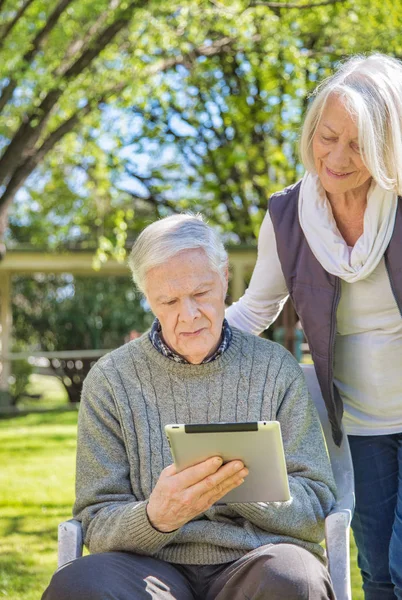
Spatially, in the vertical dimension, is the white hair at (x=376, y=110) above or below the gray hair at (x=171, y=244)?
above

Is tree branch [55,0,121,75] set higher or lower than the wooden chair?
higher

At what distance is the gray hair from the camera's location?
260 centimetres

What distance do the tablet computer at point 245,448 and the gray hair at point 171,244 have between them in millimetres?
619

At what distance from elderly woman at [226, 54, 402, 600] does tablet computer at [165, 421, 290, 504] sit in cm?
56

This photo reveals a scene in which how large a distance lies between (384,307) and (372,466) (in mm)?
517

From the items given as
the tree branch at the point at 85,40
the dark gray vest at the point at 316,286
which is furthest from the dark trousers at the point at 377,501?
the tree branch at the point at 85,40

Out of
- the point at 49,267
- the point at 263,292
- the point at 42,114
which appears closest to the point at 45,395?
the point at 49,267

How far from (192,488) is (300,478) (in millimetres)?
452

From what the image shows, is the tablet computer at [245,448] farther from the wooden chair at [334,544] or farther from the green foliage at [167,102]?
the green foliage at [167,102]

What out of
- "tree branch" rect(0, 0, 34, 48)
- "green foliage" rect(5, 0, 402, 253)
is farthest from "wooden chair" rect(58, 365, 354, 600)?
"tree branch" rect(0, 0, 34, 48)

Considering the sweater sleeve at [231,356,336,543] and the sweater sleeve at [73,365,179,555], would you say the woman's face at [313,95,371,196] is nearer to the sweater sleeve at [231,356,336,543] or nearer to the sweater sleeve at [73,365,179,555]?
the sweater sleeve at [231,356,336,543]

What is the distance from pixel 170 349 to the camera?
8.85ft

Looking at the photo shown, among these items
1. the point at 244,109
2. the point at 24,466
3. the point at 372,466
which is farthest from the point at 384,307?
the point at 244,109

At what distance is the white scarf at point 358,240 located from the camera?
8.65ft
